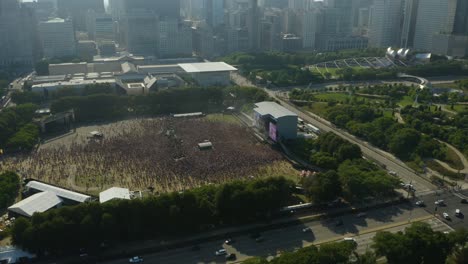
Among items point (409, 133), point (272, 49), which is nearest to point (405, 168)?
point (409, 133)

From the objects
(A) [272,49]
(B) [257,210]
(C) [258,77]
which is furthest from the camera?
(A) [272,49]

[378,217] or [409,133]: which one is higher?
[409,133]

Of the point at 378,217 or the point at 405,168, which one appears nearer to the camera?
the point at 378,217

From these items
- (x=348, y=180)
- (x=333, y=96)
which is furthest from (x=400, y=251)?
(x=333, y=96)

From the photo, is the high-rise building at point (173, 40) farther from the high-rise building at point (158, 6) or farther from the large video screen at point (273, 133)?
the large video screen at point (273, 133)

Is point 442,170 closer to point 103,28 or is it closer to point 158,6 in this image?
point 158,6

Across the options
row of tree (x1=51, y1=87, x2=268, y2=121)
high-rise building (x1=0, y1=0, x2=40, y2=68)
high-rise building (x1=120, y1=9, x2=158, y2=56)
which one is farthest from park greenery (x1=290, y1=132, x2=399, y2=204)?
high-rise building (x1=0, y1=0, x2=40, y2=68)

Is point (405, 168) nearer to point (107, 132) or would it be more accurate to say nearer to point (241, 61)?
point (107, 132)
